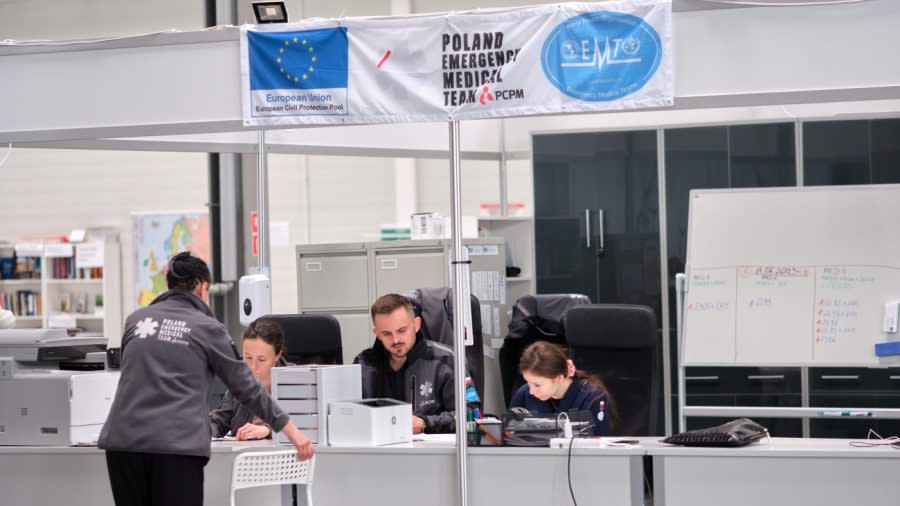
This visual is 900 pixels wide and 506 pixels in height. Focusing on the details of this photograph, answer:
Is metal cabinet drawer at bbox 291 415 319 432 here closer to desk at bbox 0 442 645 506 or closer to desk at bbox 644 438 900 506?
desk at bbox 0 442 645 506

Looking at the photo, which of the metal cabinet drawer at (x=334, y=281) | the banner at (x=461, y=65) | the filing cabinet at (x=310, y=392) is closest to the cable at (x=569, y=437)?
the filing cabinet at (x=310, y=392)

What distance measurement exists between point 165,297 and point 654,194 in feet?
13.8

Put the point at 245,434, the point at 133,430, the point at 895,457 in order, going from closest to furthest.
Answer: the point at 133,430, the point at 895,457, the point at 245,434

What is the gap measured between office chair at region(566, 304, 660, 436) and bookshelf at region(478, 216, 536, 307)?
6.39 feet

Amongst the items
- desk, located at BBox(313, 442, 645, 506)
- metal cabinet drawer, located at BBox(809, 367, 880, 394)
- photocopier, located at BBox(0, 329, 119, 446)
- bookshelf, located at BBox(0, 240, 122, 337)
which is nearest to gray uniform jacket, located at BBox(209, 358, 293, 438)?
photocopier, located at BBox(0, 329, 119, 446)

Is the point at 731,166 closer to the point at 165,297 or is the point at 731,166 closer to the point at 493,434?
the point at 493,434

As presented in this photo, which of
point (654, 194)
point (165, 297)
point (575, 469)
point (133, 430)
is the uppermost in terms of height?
point (654, 194)

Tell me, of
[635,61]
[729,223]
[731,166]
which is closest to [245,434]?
[635,61]

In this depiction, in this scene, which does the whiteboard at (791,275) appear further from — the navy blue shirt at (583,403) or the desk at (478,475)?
the desk at (478,475)

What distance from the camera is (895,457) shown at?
3.38m

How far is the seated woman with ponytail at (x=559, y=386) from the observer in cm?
403

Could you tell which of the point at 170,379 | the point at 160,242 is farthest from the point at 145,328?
the point at 160,242

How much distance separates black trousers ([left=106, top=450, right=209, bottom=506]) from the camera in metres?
3.11

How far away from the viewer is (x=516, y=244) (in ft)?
23.2
